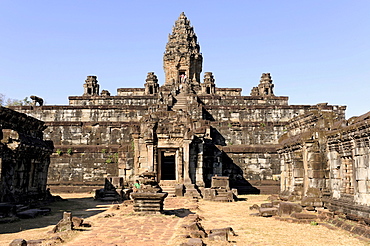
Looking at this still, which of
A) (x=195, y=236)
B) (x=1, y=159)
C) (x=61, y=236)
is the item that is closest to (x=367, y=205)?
(x=195, y=236)

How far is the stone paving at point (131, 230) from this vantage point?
9.11m

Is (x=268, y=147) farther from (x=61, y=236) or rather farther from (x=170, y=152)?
(x=61, y=236)

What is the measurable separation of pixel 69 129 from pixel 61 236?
71.9 feet

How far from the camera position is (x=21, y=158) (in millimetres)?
16844

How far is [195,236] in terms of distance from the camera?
381 inches

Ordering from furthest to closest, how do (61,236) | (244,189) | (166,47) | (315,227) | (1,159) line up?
(166,47), (244,189), (1,159), (315,227), (61,236)

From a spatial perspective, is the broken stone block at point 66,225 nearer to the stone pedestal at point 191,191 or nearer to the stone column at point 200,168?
the stone pedestal at point 191,191

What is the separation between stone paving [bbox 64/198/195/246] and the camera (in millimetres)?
9109

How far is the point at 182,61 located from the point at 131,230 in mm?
36666

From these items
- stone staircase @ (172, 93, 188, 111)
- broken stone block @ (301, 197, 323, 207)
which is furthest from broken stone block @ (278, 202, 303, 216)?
stone staircase @ (172, 93, 188, 111)

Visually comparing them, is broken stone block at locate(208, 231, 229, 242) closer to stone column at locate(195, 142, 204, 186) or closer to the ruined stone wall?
the ruined stone wall

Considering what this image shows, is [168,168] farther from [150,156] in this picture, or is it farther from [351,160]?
[351,160]

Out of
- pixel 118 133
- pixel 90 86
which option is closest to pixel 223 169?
pixel 118 133

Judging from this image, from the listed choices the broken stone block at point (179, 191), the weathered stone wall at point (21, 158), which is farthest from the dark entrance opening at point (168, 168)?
the weathered stone wall at point (21, 158)
